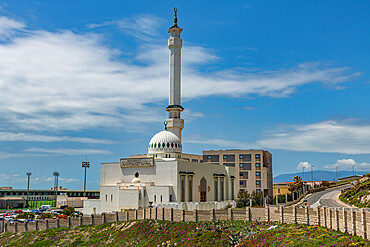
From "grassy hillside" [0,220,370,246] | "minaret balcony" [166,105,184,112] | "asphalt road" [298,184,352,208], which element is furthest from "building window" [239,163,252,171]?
"grassy hillside" [0,220,370,246]

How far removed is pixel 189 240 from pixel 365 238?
17.7 metres

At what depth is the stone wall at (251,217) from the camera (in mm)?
25250

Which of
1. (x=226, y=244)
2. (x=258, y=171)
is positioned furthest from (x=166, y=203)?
(x=258, y=171)

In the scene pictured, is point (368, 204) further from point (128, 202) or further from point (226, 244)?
point (128, 202)

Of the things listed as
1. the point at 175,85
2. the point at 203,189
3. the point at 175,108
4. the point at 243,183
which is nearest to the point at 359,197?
the point at 203,189

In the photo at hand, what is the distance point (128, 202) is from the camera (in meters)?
55.8

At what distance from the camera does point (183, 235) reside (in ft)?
128

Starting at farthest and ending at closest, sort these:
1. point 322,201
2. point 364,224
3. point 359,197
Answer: point 322,201, point 359,197, point 364,224

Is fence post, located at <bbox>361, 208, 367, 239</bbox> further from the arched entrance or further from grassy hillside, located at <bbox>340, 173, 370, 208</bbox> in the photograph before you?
the arched entrance

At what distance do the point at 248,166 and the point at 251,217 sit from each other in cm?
6172

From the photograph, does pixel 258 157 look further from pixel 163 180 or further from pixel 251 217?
pixel 251 217

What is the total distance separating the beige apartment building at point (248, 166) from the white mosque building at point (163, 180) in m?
29.8

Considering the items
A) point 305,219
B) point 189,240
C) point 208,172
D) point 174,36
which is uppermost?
point 174,36

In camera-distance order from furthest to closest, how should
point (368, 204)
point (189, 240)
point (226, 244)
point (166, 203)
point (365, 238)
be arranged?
point (166, 203) < point (368, 204) < point (189, 240) < point (226, 244) < point (365, 238)
